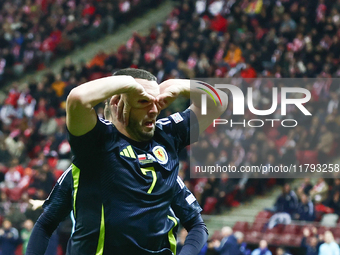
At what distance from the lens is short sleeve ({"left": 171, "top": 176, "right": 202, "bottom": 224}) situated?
110 inches

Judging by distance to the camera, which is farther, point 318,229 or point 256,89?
point 256,89

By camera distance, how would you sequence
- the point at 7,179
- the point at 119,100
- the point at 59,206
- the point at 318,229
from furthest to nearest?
1. the point at 7,179
2. the point at 318,229
3. the point at 59,206
4. the point at 119,100

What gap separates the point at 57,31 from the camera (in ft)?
59.9

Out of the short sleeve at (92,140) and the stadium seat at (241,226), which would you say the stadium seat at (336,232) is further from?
the short sleeve at (92,140)

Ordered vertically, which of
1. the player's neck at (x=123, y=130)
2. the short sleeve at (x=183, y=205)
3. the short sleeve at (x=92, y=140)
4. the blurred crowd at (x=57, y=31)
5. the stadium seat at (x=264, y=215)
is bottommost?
the stadium seat at (x=264, y=215)

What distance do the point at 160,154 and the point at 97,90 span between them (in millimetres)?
598

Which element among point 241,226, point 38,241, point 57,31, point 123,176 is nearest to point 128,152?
point 123,176

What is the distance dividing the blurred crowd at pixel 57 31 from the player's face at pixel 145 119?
1567 cm

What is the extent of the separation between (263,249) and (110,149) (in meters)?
7.17

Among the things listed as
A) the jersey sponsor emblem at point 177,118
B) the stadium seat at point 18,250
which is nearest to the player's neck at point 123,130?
the jersey sponsor emblem at point 177,118

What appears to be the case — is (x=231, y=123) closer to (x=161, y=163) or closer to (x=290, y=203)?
(x=290, y=203)

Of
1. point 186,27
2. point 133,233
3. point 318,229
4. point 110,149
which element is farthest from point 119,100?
point 186,27

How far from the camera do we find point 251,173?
10797 mm

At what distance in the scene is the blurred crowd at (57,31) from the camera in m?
17.8
